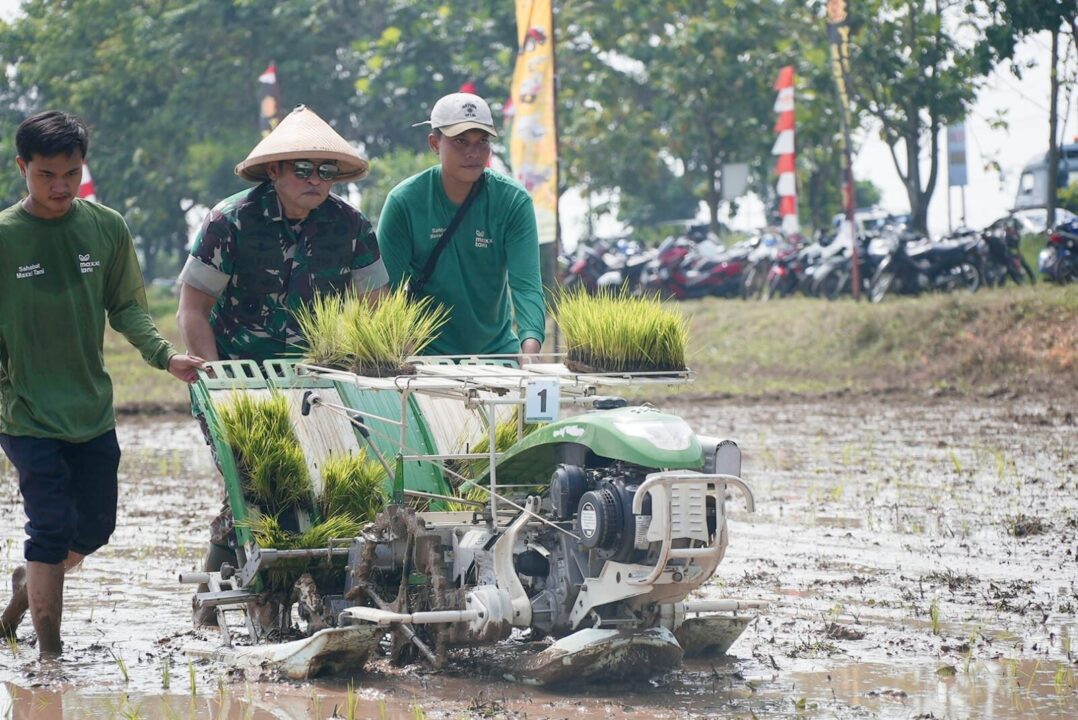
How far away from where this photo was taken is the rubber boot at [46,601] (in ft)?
17.4

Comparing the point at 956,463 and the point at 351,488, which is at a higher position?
the point at 351,488

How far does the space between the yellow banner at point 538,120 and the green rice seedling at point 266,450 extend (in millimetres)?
9847

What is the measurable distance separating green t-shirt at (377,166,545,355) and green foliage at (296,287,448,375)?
2.19 feet

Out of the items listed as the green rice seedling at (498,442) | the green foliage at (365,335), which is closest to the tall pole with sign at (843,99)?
the green rice seedling at (498,442)

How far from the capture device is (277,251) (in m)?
5.70

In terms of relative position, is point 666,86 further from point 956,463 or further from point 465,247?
point 465,247

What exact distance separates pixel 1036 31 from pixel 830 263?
454 cm

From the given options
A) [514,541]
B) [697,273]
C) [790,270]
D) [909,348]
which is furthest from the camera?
[697,273]

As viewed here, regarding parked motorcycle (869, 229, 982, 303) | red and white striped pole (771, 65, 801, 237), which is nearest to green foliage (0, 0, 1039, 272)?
red and white striped pole (771, 65, 801, 237)

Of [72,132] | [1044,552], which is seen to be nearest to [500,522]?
[72,132]

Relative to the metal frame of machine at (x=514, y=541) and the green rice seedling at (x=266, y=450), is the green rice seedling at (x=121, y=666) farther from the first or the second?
the green rice seedling at (x=266, y=450)

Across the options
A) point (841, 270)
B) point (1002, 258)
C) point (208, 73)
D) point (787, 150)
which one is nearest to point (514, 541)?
point (1002, 258)

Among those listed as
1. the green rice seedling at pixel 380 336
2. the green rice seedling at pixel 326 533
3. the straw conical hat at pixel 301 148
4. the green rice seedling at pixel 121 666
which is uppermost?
the straw conical hat at pixel 301 148

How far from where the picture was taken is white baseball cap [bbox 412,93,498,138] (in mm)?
5801
